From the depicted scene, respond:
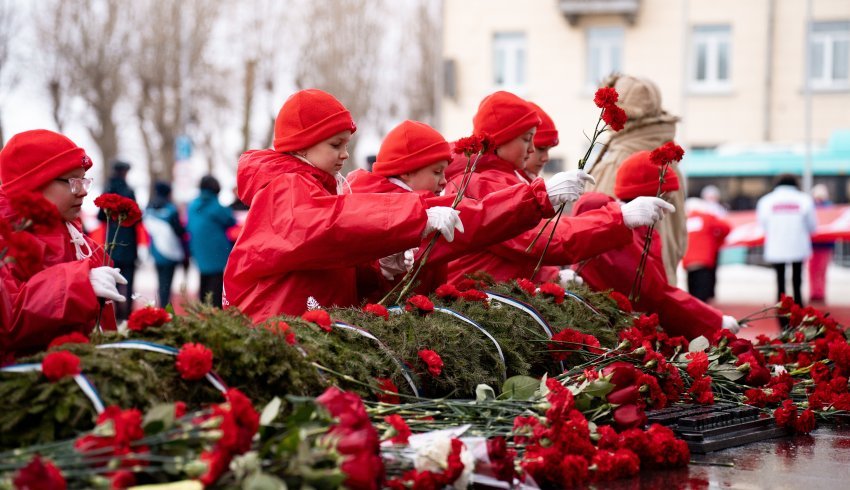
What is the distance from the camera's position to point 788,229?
53.6 ft

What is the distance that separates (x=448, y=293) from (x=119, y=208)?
4.78 feet

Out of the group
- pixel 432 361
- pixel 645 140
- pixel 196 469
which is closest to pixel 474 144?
pixel 432 361

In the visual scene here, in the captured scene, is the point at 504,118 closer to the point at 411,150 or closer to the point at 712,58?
the point at 411,150

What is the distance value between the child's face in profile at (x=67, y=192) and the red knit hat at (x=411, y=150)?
1.60m

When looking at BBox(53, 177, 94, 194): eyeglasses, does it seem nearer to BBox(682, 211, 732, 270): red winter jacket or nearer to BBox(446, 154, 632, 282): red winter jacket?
BBox(446, 154, 632, 282): red winter jacket

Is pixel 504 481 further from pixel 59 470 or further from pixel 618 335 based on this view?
pixel 618 335

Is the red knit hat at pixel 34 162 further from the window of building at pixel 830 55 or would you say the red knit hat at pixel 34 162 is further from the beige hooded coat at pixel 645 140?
the window of building at pixel 830 55

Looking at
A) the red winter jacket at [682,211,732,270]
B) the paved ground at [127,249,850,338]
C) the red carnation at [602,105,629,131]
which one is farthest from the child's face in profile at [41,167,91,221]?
the red winter jacket at [682,211,732,270]

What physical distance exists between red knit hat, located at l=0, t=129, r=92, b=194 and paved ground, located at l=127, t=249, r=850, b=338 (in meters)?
8.06

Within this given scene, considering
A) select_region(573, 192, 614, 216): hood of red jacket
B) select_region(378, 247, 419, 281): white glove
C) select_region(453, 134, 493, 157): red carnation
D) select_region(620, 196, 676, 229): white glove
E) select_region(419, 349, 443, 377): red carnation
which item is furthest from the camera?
select_region(573, 192, 614, 216): hood of red jacket

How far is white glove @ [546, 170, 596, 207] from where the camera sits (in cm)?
524

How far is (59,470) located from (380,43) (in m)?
40.6

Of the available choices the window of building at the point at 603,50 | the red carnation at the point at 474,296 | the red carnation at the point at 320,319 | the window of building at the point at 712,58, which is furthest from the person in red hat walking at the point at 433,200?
the window of building at the point at 712,58

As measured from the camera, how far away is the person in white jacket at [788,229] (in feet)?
53.2
